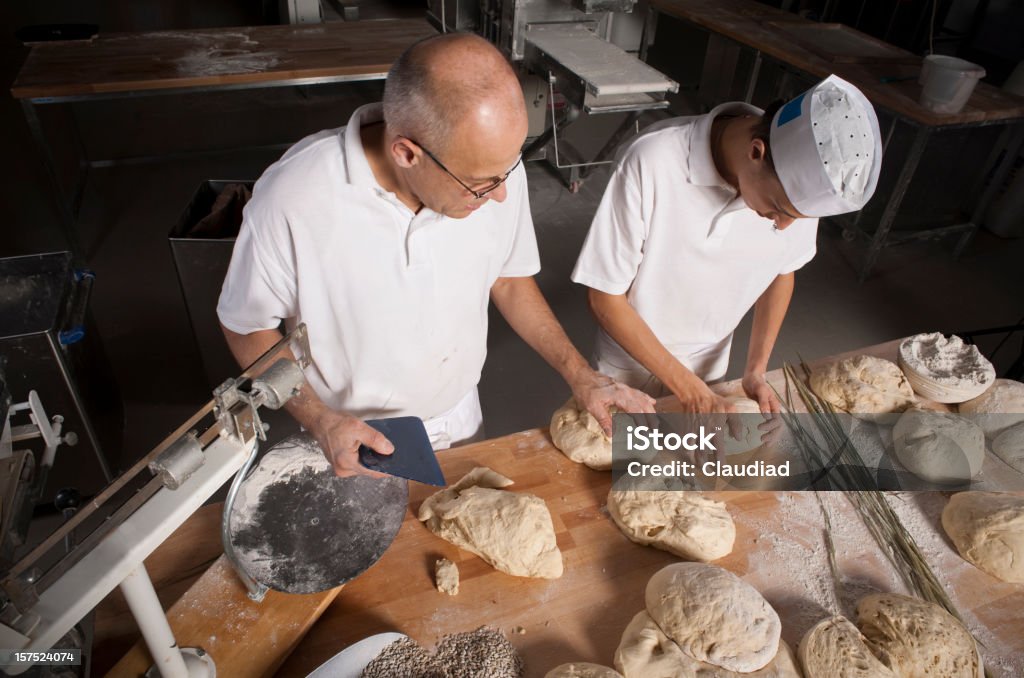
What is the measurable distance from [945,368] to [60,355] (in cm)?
310

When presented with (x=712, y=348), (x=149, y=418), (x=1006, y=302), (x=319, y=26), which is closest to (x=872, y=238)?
(x=1006, y=302)

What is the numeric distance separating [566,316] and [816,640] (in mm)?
2931

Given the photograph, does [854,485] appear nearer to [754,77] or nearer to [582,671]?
[582,671]

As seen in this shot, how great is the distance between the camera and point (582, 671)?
1247 millimetres

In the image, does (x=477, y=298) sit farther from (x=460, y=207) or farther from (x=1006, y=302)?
(x=1006, y=302)

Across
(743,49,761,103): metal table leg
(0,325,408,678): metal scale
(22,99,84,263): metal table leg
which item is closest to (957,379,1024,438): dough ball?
(0,325,408,678): metal scale

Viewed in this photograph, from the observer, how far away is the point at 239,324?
5.24 ft

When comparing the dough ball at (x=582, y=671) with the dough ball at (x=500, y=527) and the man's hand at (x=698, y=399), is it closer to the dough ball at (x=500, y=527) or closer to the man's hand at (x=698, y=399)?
the dough ball at (x=500, y=527)

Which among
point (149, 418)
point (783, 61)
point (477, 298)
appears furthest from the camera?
point (783, 61)

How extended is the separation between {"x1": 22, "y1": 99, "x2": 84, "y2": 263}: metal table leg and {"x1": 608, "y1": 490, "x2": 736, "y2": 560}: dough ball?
12.8 feet

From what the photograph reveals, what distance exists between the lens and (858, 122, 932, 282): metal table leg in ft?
13.2

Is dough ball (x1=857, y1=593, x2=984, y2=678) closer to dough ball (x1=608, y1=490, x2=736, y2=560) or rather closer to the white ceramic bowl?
dough ball (x1=608, y1=490, x2=736, y2=560)

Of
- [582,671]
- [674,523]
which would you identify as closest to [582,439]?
[674,523]

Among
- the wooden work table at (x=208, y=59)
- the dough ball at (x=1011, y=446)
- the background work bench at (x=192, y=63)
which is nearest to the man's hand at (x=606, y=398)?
the dough ball at (x=1011, y=446)
